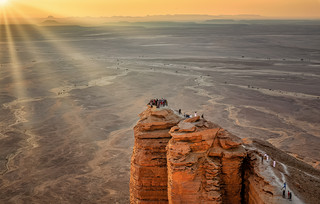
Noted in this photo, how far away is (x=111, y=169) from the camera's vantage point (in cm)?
2677

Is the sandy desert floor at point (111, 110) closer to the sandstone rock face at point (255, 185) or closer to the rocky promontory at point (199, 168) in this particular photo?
the sandstone rock face at point (255, 185)

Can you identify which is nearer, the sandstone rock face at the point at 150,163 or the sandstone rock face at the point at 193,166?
the sandstone rock face at the point at 193,166

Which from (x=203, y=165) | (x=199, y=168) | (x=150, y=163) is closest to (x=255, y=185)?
(x=203, y=165)

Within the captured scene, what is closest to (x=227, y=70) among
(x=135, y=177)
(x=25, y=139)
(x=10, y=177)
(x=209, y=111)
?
(x=209, y=111)

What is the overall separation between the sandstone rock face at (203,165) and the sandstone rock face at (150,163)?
130cm

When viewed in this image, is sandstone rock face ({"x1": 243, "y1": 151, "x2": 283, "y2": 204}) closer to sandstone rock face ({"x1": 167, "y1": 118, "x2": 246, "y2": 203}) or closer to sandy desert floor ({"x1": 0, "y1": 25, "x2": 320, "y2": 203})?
sandstone rock face ({"x1": 167, "y1": 118, "x2": 246, "y2": 203})

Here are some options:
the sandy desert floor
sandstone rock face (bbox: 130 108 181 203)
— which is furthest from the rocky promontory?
the sandy desert floor

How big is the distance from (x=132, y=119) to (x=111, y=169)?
45.3ft

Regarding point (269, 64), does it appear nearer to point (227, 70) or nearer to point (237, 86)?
point (227, 70)

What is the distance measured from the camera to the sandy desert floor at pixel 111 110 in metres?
25.2

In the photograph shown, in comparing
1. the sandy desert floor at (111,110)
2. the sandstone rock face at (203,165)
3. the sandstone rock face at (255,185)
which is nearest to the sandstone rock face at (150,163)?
the sandstone rock face at (203,165)

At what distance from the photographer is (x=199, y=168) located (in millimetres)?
11172

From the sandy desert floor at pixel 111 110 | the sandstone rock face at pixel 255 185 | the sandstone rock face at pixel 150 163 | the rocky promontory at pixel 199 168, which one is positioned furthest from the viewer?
the sandy desert floor at pixel 111 110

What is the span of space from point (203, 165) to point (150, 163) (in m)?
2.56
